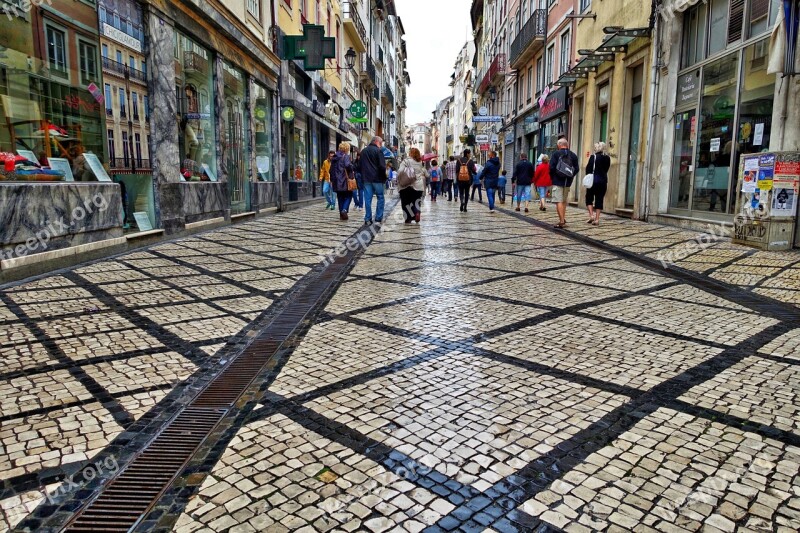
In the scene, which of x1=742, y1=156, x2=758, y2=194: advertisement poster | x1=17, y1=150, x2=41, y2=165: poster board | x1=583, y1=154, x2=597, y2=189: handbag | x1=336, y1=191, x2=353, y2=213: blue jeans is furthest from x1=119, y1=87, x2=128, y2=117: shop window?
x1=742, y1=156, x2=758, y2=194: advertisement poster

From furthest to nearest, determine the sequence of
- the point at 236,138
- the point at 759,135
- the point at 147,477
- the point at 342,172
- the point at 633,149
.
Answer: the point at 633,149, the point at 236,138, the point at 342,172, the point at 759,135, the point at 147,477

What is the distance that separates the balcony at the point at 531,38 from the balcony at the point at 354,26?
8.88 meters

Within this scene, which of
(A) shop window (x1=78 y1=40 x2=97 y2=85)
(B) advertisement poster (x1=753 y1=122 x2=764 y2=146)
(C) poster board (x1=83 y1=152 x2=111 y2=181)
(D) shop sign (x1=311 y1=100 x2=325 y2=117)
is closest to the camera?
(A) shop window (x1=78 y1=40 x2=97 y2=85)

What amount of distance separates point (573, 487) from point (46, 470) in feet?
6.40

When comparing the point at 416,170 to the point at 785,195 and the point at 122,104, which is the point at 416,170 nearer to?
the point at 122,104

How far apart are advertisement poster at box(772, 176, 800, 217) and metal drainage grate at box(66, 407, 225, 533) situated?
8.04m

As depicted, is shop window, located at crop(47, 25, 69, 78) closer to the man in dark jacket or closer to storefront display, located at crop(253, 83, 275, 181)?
the man in dark jacket

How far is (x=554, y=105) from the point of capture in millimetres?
22125

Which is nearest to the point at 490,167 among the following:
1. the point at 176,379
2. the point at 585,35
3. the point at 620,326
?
the point at 585,35

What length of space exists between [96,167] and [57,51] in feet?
4.93

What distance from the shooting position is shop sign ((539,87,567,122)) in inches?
820

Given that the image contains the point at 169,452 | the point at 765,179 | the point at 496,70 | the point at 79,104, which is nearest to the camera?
the point at 169,452

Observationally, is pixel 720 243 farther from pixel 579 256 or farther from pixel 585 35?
pixel 585 35

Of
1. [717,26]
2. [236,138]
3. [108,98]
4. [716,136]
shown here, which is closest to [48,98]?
[108,98]
